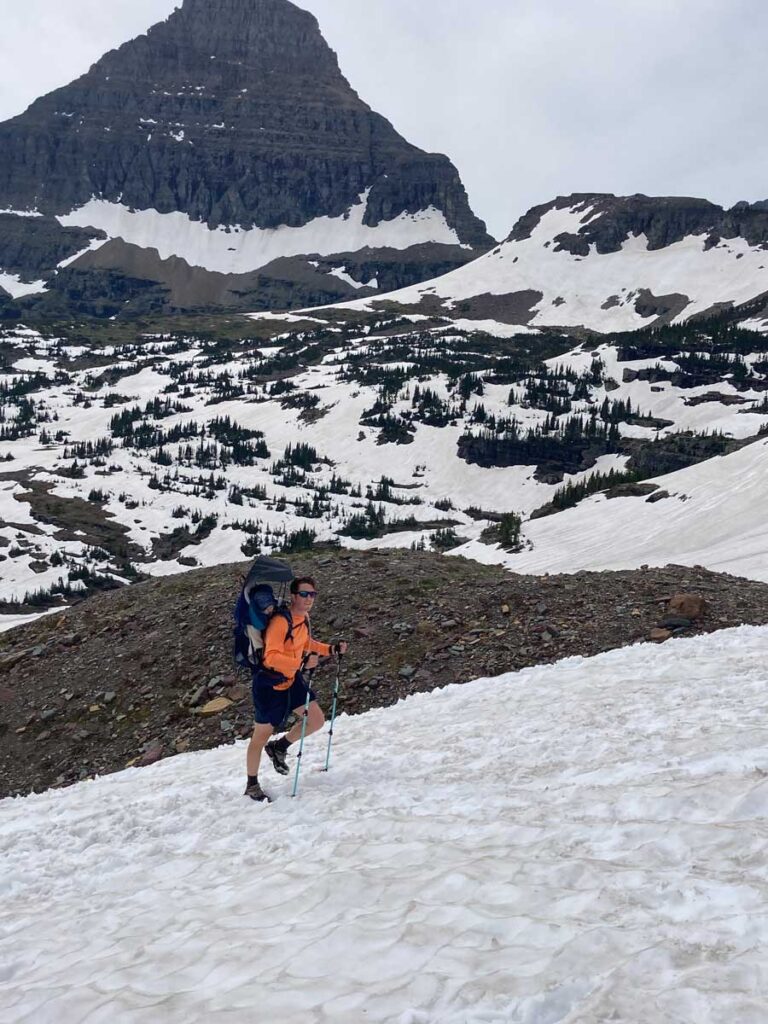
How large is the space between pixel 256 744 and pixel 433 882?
12.3ft

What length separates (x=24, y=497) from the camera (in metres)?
94.8

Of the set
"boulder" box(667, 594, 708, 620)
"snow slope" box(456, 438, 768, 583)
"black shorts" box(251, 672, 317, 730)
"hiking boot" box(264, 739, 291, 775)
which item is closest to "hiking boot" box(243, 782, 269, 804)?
"hiking boot" box(264, 739, 291, 775)

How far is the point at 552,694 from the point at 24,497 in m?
94.1

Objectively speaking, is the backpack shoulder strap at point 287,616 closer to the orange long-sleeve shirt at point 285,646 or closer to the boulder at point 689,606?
the orange long-sleeve shirt at point 285,646

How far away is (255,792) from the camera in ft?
31.9

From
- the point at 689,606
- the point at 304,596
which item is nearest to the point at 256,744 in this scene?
the point at 304,596

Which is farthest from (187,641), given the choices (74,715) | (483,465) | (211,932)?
(483,465)

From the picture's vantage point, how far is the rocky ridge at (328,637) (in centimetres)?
1575

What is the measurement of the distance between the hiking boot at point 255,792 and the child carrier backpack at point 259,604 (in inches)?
61.5

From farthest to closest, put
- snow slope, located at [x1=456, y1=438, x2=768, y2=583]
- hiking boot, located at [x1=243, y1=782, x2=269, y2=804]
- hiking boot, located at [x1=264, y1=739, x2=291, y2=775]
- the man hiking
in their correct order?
1. snow slope, located at [x1=456, y1=438, x2=768, y2=583]
2. hiking boot, located at [x1=264, y1=739, x2=291, y2=775]
3. hiking boot, located at [x1=243, y1=782, x2=269, y2=804]
4. the man hiking

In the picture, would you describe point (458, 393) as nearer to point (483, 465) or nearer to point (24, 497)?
point (483, 465)

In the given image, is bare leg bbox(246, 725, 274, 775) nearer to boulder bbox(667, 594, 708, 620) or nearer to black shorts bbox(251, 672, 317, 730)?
black shorts bbox(251, 672, 317, 730)

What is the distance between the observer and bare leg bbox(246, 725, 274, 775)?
375 inches

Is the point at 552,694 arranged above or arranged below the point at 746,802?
below
